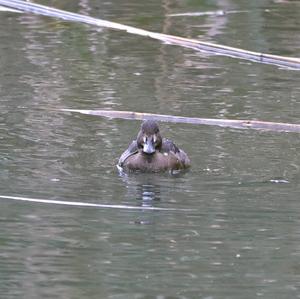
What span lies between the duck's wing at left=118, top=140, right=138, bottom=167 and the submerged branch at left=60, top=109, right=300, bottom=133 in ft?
2.52

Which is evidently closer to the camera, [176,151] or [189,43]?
[176,151]

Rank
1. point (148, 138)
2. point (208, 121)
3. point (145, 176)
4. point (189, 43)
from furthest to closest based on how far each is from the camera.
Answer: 1. point (189, 43)
2. point (208, 121)
3. point (148, 138)
4. point (145, 176)

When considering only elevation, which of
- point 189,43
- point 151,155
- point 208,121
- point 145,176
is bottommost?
point 145,176

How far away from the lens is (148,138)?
36.6ft

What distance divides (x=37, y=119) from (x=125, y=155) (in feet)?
5.91

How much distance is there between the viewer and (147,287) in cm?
739

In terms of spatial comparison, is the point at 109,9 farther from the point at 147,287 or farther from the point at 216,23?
the point at 147,287

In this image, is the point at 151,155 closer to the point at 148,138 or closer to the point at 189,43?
the point at 148,138

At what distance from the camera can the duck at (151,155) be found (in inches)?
432

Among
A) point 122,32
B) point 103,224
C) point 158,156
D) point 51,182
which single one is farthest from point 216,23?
point 103,224

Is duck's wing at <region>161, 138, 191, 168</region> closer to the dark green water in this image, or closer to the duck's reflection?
Result: the dark green water

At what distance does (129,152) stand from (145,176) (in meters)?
0.25

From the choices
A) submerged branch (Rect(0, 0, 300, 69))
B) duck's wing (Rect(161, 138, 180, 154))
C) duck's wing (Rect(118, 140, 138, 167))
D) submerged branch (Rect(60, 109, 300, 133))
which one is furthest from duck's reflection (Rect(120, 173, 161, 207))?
submerged branch (Rect(0, 0, 300, 69))

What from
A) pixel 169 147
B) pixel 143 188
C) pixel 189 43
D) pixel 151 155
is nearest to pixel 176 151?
pixel 169 147
